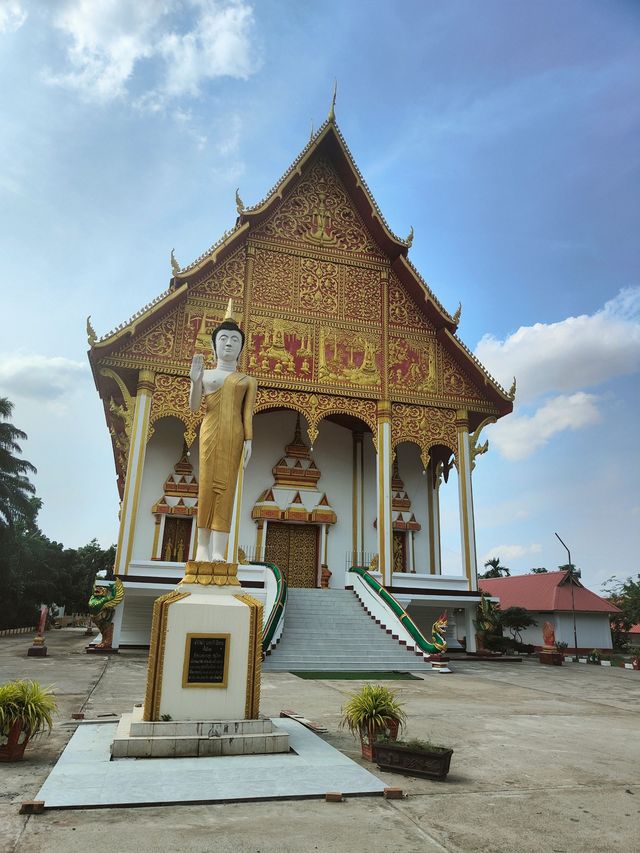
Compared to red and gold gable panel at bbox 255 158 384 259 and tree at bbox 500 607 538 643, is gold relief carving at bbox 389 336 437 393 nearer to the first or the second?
red and gold gable panel at bbox 255 158 384 259

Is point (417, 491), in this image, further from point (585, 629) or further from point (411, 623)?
point (585, 629)

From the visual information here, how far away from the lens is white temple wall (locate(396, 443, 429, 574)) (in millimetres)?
17859

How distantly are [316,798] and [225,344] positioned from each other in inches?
162

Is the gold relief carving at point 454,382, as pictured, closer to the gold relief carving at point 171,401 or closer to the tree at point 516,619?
the gold relief carving at point 171,401

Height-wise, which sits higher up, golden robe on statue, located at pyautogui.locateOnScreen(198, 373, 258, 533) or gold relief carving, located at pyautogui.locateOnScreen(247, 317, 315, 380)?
gold relief carving, located at pyautogui.locateOnScreen(247, 317, 315, 380)

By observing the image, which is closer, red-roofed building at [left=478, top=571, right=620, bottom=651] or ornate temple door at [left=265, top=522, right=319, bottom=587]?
ornate temple door at [left=265, top=522, right=319, bottom=587]

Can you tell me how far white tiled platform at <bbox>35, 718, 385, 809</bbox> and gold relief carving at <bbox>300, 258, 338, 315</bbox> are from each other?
12.9 metres

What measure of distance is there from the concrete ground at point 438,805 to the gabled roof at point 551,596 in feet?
61.2

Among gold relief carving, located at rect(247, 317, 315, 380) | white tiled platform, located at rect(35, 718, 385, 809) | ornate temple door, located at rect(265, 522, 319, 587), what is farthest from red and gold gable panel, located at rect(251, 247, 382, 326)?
white tiled platform, located at rect(35, 718, 385, 809)

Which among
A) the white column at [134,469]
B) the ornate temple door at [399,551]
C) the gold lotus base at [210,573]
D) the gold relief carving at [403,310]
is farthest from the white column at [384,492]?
the gold lotus base at [210,573]

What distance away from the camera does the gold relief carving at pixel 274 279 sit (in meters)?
16.0

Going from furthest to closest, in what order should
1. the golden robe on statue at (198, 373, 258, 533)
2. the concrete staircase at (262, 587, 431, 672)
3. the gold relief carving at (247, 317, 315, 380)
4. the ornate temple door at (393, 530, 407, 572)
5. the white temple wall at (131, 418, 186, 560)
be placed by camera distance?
the ornate temple door at (393, 530, 407, 572)
the white temple wall at (131, 418, 186, 560)
the gold relief carving at (247, 317, 315, 380)
the concrete staircase at (262, 587, 431, 672)
the golden robe on statue at (198, 373, 258, 533)

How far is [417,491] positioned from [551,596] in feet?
34.3

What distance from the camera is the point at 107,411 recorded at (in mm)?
17250
